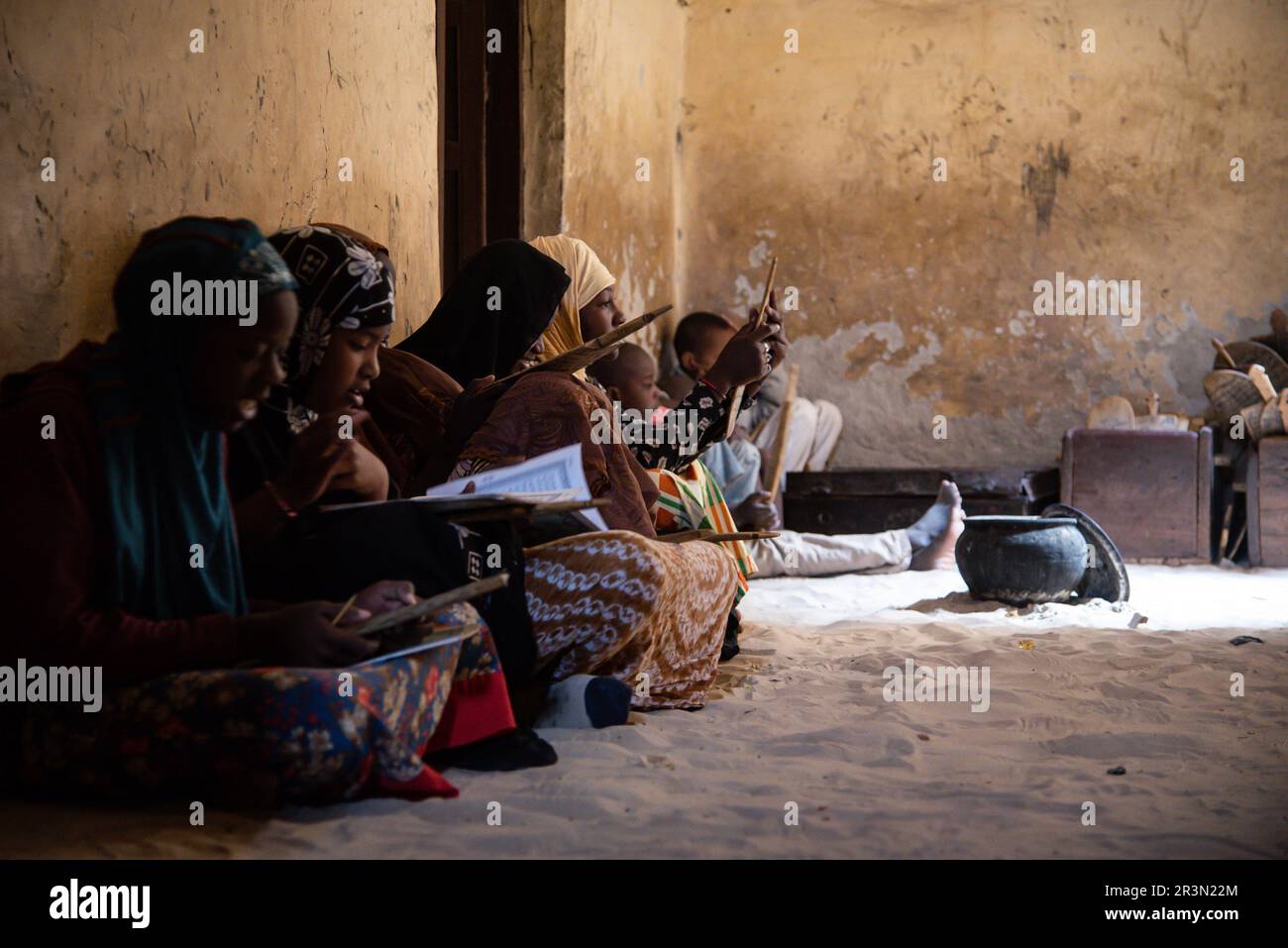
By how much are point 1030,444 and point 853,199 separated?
2029 mm

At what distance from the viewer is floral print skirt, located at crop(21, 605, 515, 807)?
195cm

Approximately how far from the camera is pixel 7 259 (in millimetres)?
2463

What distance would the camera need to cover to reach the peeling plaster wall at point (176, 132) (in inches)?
98.9

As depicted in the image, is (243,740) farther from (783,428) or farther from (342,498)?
(783,428)

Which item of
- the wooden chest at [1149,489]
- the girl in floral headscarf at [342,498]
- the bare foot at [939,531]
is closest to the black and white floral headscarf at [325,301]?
the girl in floral headscarf at [342,498]

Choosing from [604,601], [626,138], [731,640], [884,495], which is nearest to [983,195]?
[884,495]

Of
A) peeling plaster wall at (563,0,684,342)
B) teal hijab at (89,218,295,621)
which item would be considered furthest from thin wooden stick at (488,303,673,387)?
peeling plaster wall at (563,0,684,342)

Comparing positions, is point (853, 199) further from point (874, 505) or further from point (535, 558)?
point (535, 558)

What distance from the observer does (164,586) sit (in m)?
2.06

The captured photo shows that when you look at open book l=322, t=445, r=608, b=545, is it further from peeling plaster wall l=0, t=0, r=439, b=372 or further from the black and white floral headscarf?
peeling plaster wall l=0, t=0, r=439, b=372

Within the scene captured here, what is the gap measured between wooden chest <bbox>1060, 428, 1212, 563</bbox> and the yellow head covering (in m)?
3.92

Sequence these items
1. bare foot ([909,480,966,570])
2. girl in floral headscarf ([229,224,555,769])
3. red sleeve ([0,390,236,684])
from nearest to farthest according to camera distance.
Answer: red sleeve ([0,390,236,684]) → girl in floral headscarf ([229,224,555,769]) → bare foot ([909,480,966,570])

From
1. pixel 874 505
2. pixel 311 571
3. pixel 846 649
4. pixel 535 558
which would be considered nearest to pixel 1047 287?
pixel 874 505

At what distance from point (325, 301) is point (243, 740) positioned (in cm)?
96
